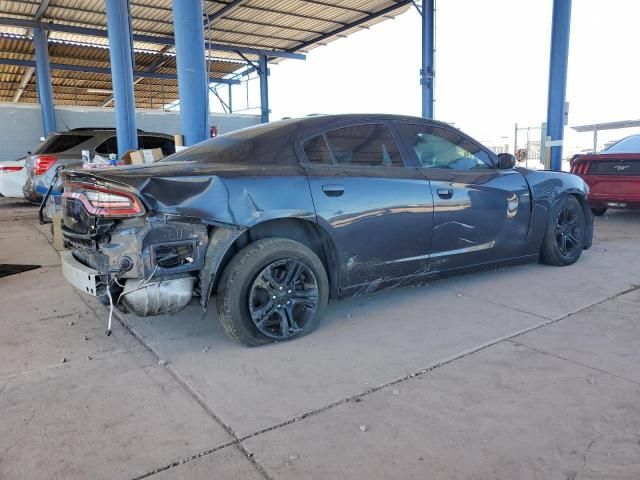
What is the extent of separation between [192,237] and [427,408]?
1.57 m

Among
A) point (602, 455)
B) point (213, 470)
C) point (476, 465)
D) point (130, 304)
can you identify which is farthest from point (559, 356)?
point (130, 304)

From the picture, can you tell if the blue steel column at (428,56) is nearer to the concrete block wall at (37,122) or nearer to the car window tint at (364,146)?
the concrete block wall at (37,122)

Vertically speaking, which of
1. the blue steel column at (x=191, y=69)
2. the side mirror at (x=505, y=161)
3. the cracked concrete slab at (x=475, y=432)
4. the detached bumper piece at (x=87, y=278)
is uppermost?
the blue steel column at (x=191, y=69)

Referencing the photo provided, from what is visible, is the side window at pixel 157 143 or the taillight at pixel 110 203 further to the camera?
the side window at pixel 157 143

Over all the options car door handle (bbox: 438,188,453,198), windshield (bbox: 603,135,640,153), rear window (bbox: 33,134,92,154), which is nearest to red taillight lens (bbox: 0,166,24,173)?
rear window (bbox: 33,134,92,154)

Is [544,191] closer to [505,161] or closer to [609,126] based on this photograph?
[505,161]

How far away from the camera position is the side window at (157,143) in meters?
10.7

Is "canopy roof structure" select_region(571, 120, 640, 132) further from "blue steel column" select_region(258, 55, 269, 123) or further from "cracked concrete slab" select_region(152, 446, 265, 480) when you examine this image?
"cracked concrete slab" select_region(152, 446, 265, 480)

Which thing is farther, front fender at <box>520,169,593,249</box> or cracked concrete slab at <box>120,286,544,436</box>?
front fender at <box>520,169,593,249</box>

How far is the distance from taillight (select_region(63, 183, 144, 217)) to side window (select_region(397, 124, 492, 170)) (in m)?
2.10

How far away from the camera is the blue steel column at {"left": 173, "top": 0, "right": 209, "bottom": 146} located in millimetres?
5695

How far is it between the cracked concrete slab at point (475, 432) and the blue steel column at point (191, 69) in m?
4.46

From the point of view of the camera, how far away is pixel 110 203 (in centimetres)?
274

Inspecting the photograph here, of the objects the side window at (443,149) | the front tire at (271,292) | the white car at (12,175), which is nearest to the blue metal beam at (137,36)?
the white car at (12,175)
